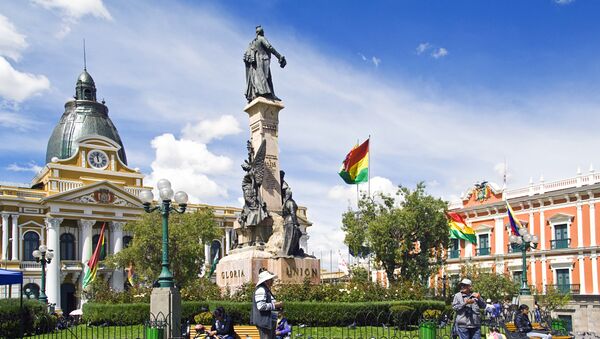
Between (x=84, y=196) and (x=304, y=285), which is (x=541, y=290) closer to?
(x=304, y=285)

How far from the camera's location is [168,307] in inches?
595

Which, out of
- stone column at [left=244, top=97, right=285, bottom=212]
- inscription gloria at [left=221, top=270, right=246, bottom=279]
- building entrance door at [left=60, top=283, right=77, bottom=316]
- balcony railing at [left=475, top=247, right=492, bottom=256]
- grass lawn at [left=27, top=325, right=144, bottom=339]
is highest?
stone column at [left=244, top=97, right=285, bottom=212]

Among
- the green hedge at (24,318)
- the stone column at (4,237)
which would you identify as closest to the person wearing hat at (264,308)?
the green hedge at (24,318)

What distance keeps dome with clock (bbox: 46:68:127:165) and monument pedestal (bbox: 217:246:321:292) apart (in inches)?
1783

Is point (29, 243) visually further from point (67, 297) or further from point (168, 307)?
point (168, 307)

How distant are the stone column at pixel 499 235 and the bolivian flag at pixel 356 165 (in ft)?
65.5

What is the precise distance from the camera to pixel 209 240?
1850 inches

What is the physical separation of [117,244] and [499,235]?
32.6m

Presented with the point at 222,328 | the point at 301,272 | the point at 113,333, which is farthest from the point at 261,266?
the point at 222,328

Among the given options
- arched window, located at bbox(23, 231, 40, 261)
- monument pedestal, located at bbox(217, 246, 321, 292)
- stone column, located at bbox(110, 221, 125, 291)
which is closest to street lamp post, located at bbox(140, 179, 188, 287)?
monument pedestal, located at bbox(217, 246, 321, 292)

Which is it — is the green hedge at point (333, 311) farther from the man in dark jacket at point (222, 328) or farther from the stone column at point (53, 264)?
the stone column at point (53, 264)

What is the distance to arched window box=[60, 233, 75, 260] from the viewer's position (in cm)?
5915

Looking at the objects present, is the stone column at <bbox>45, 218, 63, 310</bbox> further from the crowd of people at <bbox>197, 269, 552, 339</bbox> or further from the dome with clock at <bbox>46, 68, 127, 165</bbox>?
the crowd of people at <bbox>197, 269, 552, 339</bbox>

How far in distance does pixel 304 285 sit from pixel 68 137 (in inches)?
1942
